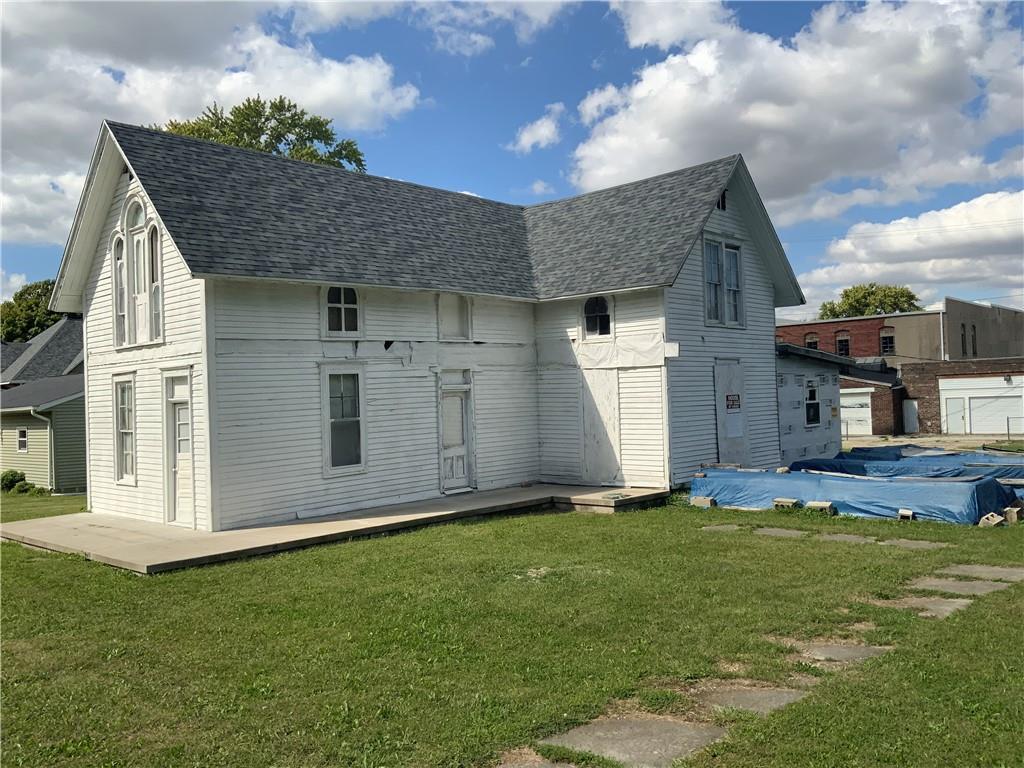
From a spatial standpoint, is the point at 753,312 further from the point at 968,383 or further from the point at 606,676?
the point at 968,383

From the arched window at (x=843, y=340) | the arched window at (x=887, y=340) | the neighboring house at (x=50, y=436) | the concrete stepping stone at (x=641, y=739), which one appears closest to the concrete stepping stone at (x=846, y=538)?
the concrete stepping stone at (x=641, y=739)

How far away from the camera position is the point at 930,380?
132 ft

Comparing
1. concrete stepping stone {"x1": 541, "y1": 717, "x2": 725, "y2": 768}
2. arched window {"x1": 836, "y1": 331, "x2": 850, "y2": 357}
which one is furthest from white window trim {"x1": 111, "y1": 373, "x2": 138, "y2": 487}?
arched window {"x1": 836, "y1": 331, "x2": 850, "y2": 357}

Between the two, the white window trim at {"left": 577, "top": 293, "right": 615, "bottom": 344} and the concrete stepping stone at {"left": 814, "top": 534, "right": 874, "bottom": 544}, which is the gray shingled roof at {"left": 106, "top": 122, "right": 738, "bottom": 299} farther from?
the concrete stepping stone at {"left": 814, "top": 534, "right": 874, "bottom": 544}

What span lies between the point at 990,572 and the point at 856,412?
32.7 metres

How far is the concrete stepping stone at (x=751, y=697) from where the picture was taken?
5.94m

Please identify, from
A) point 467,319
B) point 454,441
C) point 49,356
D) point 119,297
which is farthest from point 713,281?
point 49,356

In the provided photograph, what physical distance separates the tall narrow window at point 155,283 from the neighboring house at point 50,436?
11.7 metres

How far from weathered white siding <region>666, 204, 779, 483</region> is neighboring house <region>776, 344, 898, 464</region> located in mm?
1324

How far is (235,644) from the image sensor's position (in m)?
7.75

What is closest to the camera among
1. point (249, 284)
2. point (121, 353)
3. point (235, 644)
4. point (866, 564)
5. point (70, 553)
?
point (235, 644)

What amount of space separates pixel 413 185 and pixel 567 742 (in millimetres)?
16869

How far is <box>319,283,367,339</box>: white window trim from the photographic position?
15438 millimetres

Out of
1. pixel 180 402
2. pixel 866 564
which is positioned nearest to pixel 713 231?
pixel 866 564
